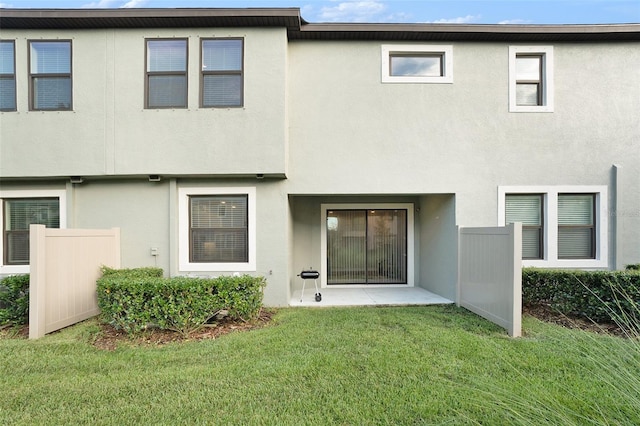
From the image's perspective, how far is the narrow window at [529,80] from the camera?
7.44m

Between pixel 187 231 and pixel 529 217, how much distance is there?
26.1ft

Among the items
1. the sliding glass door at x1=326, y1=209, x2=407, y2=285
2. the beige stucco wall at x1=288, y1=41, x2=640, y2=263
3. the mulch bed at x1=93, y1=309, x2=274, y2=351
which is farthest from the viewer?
the sliding glass door at x1=326, y1=209, x2=407, y2=285

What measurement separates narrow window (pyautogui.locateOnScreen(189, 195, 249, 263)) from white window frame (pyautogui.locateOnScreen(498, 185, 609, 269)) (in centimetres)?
595

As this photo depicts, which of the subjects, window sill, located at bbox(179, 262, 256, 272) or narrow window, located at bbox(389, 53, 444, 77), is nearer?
window sill, located at bbox(179, 262, 256, 272)

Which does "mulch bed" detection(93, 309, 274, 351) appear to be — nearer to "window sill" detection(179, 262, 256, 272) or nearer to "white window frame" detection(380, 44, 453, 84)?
"window sill" detection(179, 262, 256, 272)

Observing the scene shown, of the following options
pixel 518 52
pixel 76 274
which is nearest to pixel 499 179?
pixel 518 52

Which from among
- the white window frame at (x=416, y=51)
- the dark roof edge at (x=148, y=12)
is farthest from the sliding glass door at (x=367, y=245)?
the dark roof edge at (x=148, y=12)

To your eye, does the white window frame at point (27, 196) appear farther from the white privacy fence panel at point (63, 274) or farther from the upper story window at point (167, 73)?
the upper story window at point (167, 73)

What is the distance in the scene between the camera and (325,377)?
3.70 metres

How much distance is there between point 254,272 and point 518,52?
7.94 m

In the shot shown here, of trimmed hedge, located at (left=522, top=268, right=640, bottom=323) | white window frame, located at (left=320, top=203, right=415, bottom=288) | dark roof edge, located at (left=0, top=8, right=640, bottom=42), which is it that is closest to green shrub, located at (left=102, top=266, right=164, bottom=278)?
white window frame, located at (left=320, top=203, right=415, bottom=288)

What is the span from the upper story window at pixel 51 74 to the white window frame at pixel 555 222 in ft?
32.3

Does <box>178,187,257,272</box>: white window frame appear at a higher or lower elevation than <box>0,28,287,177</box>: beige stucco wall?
lower

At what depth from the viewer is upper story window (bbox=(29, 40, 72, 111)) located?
661cm
